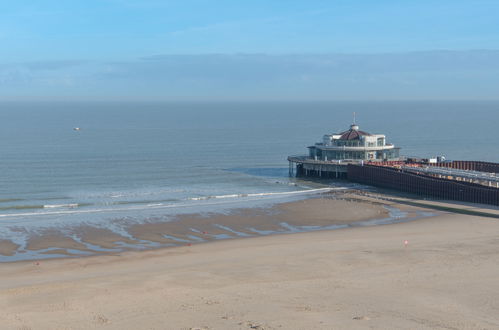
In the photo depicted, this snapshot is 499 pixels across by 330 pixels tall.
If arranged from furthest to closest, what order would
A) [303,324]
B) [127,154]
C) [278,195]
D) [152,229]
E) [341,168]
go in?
[127,154] → [341,168] → [278,195] → [152,229] → [303,324]

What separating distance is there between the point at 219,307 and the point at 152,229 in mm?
21118

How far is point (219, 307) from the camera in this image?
100.0 ft

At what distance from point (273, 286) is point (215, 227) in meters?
18.4

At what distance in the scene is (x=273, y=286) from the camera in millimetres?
34125

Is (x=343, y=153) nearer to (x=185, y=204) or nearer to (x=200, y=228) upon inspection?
(x=185, y=204)

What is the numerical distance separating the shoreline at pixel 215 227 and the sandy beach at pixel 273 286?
248 centimetres

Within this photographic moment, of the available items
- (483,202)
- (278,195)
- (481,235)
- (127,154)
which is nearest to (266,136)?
(127,154)

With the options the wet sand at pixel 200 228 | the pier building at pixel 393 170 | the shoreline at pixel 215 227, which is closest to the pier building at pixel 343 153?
the pier building at pixel 393 170

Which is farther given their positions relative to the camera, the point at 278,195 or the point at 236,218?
the point at 278,195

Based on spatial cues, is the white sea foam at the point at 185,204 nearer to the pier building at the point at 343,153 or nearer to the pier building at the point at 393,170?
the pier building at the point at 393,170

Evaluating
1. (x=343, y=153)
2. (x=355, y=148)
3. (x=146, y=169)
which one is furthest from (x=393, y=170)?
(x=146, y=169)

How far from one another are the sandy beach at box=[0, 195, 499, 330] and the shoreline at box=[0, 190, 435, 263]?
2.48m

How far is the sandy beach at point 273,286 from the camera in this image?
28672mm

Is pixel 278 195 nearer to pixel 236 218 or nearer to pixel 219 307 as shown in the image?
pixel 236 218
